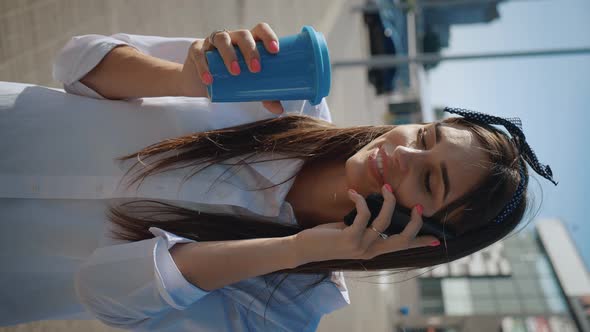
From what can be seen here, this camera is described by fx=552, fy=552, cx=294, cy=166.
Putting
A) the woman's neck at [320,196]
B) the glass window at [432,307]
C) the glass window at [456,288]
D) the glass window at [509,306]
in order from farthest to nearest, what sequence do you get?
the glass window at [432,307]
the glass window at [456,288]
the glass window at [509,306]
the woman's neck at [320,196]

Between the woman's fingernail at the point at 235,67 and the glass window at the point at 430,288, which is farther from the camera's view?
the glass window at the point at 430,288

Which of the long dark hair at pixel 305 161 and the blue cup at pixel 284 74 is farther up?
the blue cup at pixel 284 74

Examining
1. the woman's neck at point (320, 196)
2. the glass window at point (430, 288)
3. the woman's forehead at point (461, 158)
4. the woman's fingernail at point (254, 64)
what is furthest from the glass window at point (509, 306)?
the woman's fingernail at point (254, 64)

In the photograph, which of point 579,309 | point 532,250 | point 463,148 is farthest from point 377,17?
point 463,148

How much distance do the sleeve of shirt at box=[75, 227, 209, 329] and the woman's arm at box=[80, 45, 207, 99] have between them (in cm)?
40

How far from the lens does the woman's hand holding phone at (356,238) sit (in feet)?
4.75

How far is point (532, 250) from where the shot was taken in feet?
25.4

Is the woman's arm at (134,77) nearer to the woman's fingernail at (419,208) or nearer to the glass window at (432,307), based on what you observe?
the woman's fingernail at (419,208)

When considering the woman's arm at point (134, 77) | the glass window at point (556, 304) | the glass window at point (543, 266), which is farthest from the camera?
the glass window at point (543, 266)

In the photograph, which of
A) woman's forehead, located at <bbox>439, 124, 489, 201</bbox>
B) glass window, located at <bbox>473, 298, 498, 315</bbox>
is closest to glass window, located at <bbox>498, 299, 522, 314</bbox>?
glass window, located at <bbox>473, 298, 498, 315</bbox>

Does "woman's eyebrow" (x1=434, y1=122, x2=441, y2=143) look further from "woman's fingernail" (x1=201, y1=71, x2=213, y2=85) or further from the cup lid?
"woman's fingernail" (x1=201, y1=71, x2=213, y2=85)

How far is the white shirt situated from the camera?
1567 mm

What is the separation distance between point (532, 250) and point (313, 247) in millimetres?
7165

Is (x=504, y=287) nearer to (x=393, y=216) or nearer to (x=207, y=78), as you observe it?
(x=393, y=216)
